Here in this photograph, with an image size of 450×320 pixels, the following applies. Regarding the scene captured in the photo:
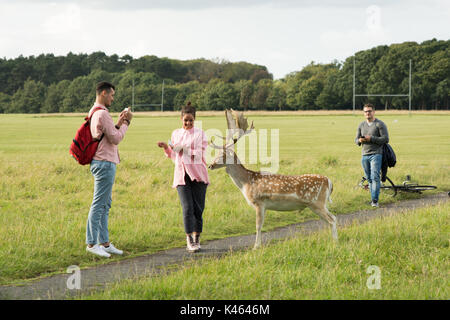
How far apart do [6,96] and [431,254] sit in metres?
134

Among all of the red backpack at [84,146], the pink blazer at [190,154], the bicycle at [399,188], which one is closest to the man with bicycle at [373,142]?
the bicycle at [399,188]

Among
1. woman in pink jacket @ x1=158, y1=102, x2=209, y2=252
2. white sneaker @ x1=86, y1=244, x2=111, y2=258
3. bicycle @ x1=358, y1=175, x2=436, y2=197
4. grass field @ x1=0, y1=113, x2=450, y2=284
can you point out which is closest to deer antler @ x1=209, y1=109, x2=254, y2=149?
woman in pink jacket @ x1=158, y1=102, x2=209, y2=252

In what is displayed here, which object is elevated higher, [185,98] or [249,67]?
[249,67]

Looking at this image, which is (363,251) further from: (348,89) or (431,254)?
(348,89)

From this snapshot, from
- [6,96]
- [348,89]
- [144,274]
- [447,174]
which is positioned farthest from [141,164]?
[6,96]

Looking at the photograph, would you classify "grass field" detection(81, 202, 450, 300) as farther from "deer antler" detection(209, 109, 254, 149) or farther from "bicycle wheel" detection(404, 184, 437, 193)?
"bicycle wheel" detection(404, 184, 437, 193)

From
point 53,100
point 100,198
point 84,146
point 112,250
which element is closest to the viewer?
point 84,146

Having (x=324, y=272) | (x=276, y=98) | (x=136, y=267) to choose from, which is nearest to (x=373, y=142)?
(x=324, y=272)

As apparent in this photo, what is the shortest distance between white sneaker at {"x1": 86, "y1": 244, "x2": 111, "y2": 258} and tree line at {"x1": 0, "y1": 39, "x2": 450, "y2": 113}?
93.5 m

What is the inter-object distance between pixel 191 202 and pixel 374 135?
5.51 meters

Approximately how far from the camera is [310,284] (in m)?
5.90

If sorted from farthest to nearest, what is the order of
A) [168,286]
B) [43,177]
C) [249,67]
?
[249,67], [43,177], [168,286]

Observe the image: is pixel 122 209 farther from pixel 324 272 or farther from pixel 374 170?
pixel 324 272

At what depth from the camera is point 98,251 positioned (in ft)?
24.5
